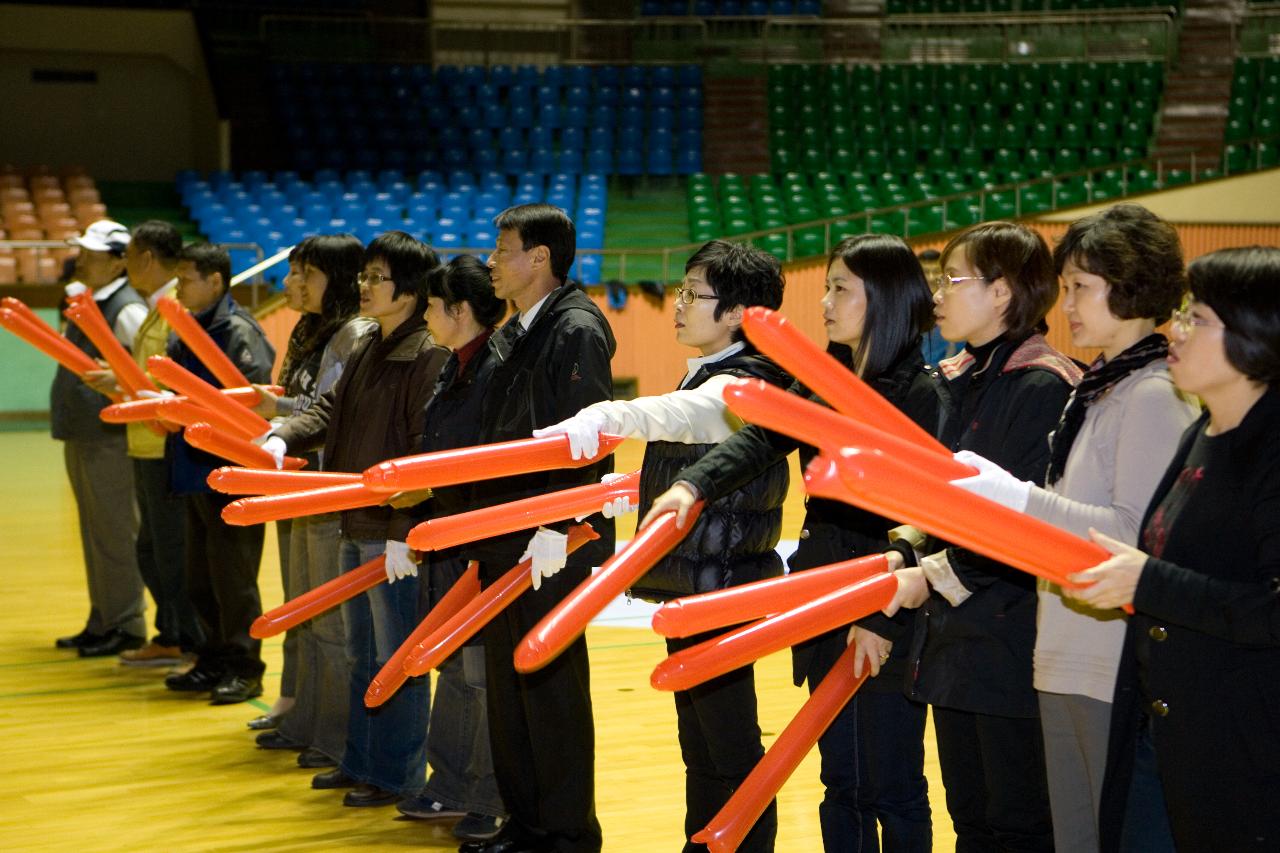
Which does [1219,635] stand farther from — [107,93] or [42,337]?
[107,93]

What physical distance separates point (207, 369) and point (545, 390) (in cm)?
219

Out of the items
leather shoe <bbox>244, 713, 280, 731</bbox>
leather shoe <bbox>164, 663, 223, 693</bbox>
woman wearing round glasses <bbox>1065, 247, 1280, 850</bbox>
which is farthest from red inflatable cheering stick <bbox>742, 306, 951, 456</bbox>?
leather shoe <bbox>164, 663, 223, 693</bbox>

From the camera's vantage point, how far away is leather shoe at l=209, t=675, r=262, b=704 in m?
4.86

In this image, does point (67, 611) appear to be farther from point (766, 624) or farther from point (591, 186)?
point (591, 186)

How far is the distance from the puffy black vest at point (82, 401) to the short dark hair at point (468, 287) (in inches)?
102

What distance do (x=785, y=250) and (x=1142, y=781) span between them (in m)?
12.2

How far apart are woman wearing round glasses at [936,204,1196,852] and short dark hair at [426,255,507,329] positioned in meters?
1.67

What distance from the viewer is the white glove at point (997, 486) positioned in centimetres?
191

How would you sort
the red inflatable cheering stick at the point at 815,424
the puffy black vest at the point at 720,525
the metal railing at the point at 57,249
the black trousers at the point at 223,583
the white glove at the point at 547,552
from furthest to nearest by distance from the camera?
the metal railing at the point at 57,249 → the black trousers at the point at 223,583 → the white glove at the point at 547,552 → the puffy black vest at the point at 720,525 → the red inflatable cheering stick at the point at 815,424

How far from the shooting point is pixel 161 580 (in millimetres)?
5375

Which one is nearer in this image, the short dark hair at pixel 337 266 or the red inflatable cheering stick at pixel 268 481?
the red inflatable cheering stick at pixel 268 481

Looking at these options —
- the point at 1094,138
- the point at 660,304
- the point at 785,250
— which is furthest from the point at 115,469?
the point at 1094,138

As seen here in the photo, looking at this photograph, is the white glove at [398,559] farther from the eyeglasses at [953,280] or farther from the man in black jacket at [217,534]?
the eyeglasses at [953,280]

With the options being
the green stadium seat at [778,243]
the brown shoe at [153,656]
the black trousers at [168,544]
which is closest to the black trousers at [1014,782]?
the black trousers at [168,544]
